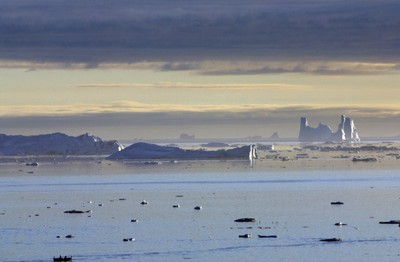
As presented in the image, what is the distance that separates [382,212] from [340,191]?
43.5ft

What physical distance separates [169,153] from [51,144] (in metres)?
12.4

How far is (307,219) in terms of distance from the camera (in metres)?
37.9

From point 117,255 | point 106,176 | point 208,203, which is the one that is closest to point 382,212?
point 208,203

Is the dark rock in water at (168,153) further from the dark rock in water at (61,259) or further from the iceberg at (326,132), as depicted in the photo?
the dark rock in water at (61,259)

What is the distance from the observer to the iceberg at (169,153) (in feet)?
329

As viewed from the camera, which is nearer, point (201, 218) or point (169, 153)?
point (201, 218)

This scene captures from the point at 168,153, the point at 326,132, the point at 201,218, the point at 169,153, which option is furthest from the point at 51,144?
the point at 201,218

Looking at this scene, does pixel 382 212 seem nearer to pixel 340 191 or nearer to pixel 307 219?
pixel 307 219

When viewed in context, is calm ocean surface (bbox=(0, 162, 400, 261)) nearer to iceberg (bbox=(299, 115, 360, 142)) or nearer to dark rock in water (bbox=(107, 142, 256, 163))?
dark rock in water (bbox=(107, 142, 256, 163))

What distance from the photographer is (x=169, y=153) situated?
104 meters

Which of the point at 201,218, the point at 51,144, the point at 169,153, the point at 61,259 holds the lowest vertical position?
the point at 61,259

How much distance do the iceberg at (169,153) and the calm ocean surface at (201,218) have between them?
101 feet

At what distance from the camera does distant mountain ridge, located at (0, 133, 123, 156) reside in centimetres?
10612

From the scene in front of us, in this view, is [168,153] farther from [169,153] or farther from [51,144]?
[51,144]
